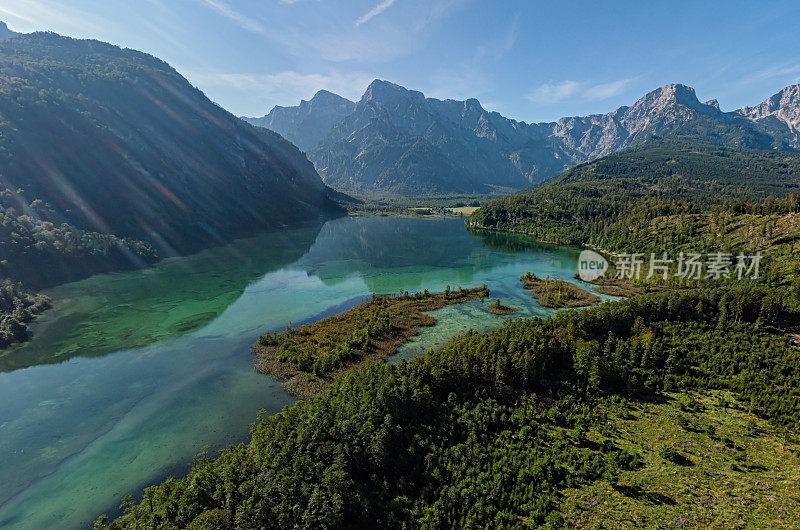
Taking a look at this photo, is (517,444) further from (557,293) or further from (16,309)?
(16,309)

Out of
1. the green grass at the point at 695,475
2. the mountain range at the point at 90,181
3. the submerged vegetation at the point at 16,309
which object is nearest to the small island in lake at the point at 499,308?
the green grass at the point at 695,475

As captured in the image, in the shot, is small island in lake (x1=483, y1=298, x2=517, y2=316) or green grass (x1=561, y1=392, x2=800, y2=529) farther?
small island in lake (x1=483, y1=298, x2=517, y2=316)

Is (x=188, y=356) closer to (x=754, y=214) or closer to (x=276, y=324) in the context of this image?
(x=276, y=324)

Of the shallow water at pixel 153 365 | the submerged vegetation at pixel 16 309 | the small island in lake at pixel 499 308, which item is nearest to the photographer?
the shallow water at pixel 153 365

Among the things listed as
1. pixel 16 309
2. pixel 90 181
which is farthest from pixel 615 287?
pixel 90 181

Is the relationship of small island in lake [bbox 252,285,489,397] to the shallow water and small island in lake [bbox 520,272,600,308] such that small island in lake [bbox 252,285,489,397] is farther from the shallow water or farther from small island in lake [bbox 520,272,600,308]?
small island in lake [bbox 520,272,600,308]

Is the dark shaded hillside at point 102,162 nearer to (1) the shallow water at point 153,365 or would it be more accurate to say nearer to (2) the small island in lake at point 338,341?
(1) the shallow water at point 153,365

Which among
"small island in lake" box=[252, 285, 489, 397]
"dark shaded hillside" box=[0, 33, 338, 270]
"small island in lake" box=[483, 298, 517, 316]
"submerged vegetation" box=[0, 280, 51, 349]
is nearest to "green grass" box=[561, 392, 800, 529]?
"small island in lake" box=[252, 285, 489, 397]
